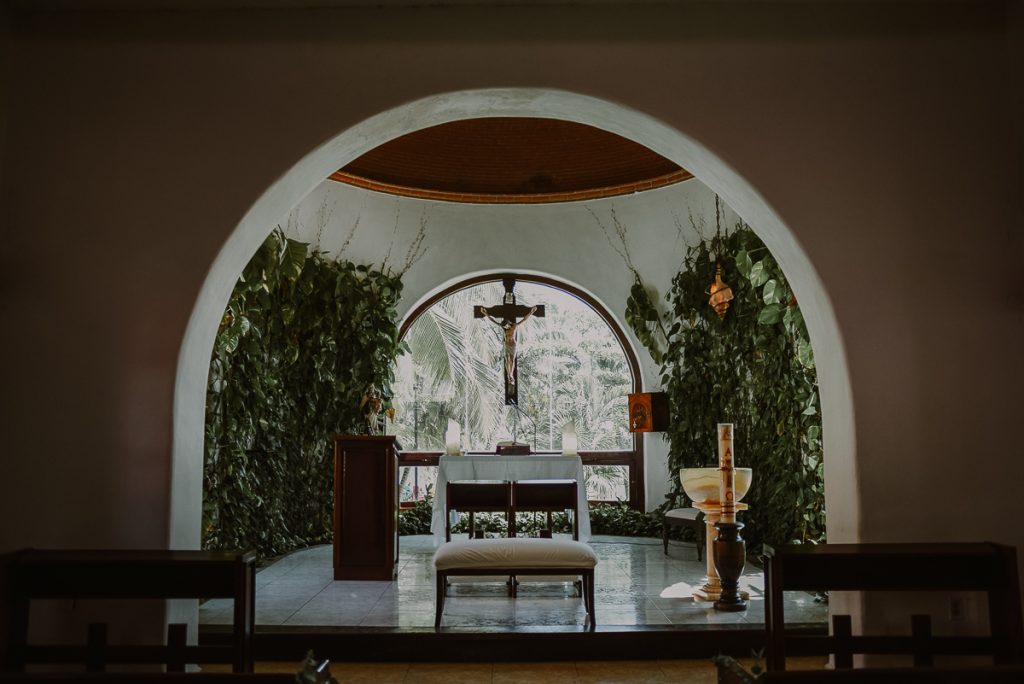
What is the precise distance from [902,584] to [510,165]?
21.4ft

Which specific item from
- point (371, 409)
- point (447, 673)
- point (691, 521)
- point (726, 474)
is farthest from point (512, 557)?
point (371, 409)

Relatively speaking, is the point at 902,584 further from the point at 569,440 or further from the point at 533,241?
the point at 533,241

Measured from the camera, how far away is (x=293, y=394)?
8.37 metres

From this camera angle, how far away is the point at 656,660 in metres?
4.55

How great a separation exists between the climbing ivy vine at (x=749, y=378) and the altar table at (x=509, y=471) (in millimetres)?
1433

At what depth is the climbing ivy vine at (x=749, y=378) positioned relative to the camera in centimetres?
Result: 621

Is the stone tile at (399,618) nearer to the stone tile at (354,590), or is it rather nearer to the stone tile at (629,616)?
the stone tile at (354,590)

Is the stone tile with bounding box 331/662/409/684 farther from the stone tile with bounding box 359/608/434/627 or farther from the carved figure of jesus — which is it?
the carved figure of jesus

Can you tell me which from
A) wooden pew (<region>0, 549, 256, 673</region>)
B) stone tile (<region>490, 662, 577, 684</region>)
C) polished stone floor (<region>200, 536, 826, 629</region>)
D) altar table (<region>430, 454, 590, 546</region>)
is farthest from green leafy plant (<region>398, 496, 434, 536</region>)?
wooden pew (<region>0, 549, 256, 673</region>)

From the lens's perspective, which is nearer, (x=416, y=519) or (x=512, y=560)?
(x=512, y=560)

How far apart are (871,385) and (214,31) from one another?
11.4ft

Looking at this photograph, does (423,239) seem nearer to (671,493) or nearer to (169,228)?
(671,493)

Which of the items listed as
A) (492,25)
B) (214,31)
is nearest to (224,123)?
(214,31)

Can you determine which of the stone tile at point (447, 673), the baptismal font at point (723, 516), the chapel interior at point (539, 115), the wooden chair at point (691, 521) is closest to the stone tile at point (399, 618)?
the chapel interior at point (539, 115)
